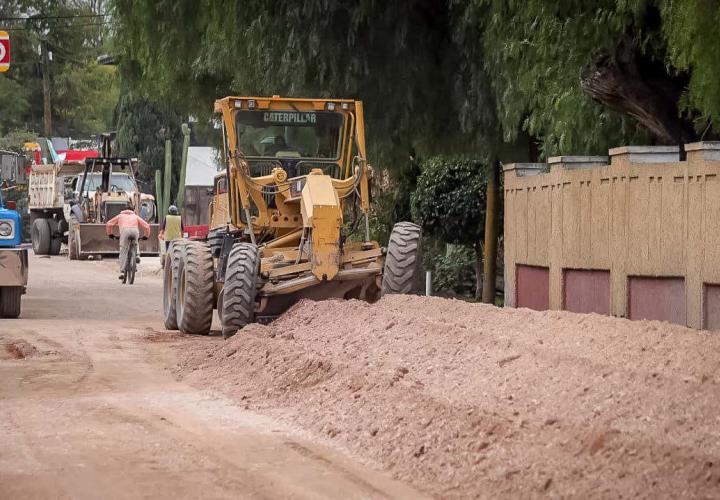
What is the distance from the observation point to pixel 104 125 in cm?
7975

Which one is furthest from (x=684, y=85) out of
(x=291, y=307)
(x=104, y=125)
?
(x=104, y=125)

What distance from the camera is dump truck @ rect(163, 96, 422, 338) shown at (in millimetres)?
15758

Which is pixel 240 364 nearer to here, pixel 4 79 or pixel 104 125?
pixel 4 79

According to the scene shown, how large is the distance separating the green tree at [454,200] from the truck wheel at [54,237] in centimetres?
2196

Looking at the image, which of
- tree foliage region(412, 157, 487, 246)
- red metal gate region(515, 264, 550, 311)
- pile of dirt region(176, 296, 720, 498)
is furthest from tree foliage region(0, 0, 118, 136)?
pile of dirt region(176, 296, 720, 498)

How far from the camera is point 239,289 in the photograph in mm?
15500

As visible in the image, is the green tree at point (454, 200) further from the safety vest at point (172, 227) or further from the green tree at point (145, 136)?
the green tree at point (145, 136)

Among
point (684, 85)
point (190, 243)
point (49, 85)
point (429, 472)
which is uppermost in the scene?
point (49, 85)

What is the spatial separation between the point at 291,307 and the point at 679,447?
898 cm

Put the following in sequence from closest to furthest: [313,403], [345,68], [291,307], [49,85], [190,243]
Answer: [313,403]
[291,307]
[190,243]
[345,68]
[49,85]

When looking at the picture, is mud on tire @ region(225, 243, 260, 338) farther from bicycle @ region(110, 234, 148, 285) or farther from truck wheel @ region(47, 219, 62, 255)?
truck wheel @ region(47, 219, 62, 255)

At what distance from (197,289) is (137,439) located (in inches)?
277

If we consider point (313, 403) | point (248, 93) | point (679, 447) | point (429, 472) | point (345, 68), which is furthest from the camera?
point (248, 93)

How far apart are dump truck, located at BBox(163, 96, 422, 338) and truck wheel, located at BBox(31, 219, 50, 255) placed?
2799 cm
